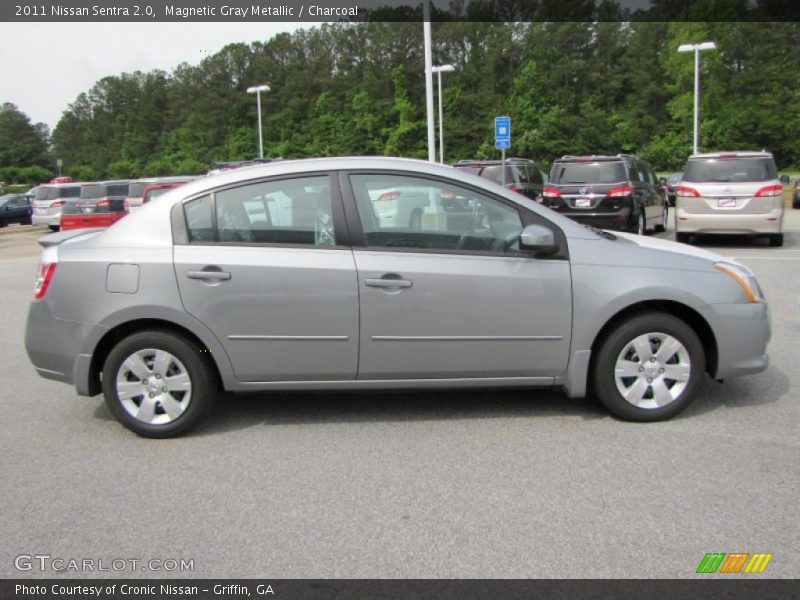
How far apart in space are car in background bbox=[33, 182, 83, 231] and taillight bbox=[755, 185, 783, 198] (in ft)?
76.1

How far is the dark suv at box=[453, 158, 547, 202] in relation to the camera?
19219 mm

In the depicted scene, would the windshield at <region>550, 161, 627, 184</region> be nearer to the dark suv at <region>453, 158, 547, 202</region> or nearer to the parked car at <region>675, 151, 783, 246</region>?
the parked car at <region>675, 151, 783, 246</region>

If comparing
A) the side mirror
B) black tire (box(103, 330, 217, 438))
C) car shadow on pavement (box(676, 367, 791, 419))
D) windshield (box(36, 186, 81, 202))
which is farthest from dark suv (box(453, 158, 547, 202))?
windshield (box(36, 186, 81, 202))

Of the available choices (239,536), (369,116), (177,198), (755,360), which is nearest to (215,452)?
(239,536)

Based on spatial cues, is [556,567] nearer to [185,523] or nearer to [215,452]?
[185,523]

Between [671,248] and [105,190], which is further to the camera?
[105,190]

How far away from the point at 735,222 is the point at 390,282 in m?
11.8

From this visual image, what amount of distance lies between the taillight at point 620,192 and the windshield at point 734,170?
3.81 ft

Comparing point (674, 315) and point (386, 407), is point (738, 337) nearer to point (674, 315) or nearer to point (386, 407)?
point (674, 315)

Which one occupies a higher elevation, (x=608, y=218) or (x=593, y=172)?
(x=593, y=172)

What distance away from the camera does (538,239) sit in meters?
4.90

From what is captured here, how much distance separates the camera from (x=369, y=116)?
7556 centimetres

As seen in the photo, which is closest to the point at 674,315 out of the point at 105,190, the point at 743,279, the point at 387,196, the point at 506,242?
the point at 743,279

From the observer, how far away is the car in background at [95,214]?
924 inches
